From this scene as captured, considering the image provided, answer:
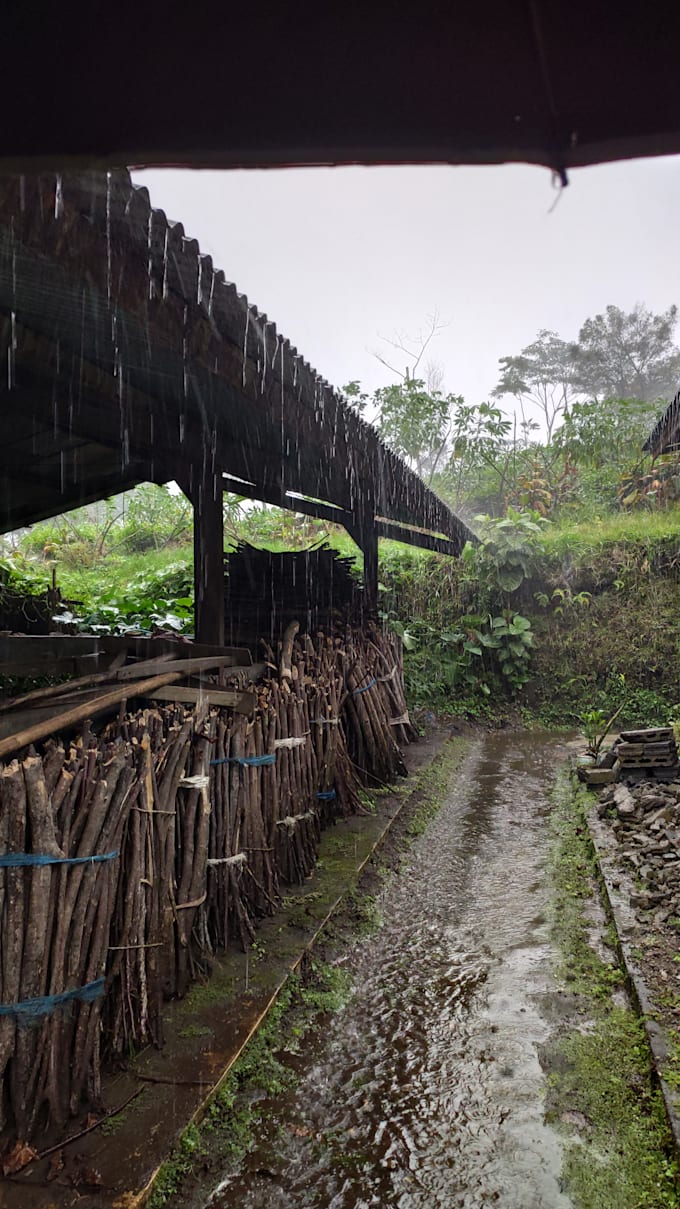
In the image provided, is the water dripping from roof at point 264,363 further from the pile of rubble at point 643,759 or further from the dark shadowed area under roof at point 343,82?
the pile of rubble at point 643,759

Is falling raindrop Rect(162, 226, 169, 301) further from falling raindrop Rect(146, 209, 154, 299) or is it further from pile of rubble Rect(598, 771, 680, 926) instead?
pile of rubble Rect(598, 771, 680, 926)

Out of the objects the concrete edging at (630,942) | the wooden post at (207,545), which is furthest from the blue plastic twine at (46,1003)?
the wooden post at (207,545)

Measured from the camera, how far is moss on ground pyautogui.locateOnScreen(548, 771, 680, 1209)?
2320mm

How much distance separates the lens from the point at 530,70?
838mm

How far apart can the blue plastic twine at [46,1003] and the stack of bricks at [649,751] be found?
5.94 m

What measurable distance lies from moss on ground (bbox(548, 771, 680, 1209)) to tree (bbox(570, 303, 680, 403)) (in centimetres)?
2461

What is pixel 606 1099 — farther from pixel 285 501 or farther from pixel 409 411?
pixel 409 411

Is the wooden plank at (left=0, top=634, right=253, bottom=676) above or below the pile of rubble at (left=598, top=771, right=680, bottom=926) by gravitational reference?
above

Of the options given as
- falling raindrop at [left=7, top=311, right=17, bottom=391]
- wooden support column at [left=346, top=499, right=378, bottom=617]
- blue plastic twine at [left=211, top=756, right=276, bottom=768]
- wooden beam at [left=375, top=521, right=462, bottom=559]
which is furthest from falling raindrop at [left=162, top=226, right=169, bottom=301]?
wooden beam at [left=375, top=521, right=462, bottom=559]

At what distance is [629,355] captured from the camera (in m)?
26.5

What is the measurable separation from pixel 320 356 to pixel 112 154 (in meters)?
4.30

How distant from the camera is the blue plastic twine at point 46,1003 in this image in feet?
7.89

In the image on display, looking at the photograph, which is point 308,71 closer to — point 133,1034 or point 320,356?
point 133,1034

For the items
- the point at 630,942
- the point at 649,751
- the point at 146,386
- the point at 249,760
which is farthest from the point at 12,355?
the point at 649,751
